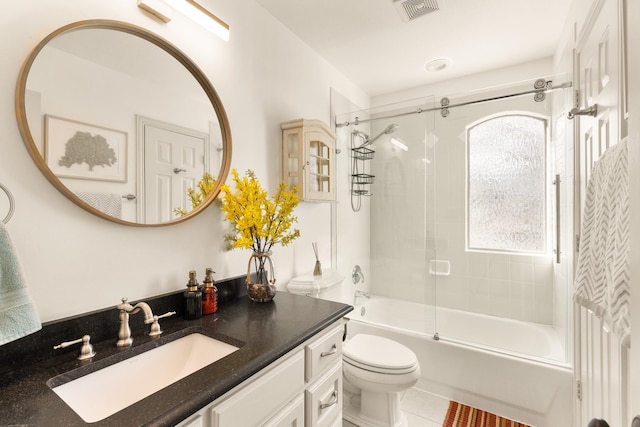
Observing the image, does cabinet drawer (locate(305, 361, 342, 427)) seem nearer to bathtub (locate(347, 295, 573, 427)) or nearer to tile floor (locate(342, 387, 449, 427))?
tile floor (locate(342, 387, 449, 427))

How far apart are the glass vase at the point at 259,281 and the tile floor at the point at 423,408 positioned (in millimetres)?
1049

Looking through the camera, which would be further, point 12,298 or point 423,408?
point 423,408

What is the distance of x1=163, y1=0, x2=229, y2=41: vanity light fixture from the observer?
124 centimetres

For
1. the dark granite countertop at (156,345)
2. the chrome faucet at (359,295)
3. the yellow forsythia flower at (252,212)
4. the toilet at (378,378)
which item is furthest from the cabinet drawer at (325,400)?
the chrome faucet at (359,295)

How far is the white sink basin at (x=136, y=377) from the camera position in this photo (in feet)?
2.68

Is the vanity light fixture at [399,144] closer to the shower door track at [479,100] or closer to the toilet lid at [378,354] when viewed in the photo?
the shower door track at [479,100]

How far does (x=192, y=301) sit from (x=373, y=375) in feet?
3.54

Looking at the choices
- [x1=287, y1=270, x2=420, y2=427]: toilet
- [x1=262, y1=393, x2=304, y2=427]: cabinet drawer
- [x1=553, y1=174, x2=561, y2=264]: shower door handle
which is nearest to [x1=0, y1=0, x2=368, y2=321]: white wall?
[x1=287, y1=270, x2=420, y2=427]: toilet

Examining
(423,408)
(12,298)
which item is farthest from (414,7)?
(423,408)

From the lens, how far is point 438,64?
2.49 m

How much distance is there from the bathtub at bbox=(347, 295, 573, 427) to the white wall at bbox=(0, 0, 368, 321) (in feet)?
3.44

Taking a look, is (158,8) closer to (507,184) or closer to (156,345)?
(156,345)

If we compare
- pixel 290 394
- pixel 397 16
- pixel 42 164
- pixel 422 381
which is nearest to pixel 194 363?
pixel 290 394

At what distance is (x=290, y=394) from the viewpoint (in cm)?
102
